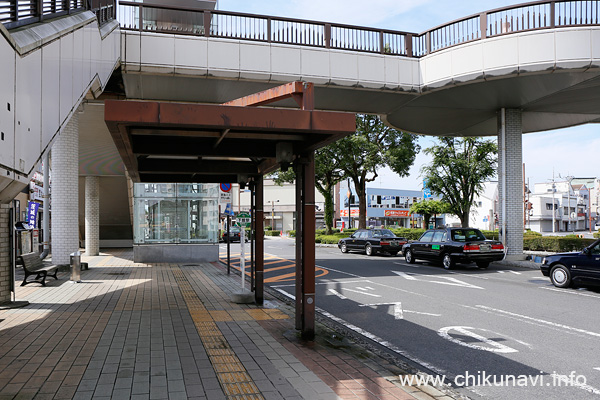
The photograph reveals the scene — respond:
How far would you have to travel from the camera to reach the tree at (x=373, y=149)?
1304 inches

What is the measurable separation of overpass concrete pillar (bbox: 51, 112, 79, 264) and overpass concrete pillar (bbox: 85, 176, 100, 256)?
7698 millimetres

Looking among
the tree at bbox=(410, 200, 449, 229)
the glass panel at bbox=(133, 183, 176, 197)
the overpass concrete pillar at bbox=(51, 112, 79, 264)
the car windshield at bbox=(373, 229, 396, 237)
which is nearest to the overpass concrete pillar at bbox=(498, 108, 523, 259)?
the car windshield at bbox=(373, 229, 396, 237)

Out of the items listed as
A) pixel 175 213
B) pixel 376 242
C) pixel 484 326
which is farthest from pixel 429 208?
pixel 484 326

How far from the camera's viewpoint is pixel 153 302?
10.7 meters

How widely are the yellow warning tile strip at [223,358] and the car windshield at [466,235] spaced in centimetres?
1147

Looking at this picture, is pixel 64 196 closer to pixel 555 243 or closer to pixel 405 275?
pixel 405 275

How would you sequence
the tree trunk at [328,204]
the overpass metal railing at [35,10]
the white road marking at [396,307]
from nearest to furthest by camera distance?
the overpass metal railing at [35,10], the white road marking at [396,307], the tree trunk at [328,204]

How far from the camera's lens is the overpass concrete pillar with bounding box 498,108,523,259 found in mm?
20906

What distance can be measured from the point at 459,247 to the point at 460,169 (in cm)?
1643

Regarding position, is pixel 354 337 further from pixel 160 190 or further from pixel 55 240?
pixel 160 190

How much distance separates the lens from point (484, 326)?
329 inches

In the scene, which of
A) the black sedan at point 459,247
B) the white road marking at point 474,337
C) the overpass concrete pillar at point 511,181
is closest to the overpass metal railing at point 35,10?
the white road marking at point 474,337

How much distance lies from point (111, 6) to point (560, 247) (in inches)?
920

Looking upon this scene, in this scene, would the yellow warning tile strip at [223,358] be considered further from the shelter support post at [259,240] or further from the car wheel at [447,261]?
the car wheel at [447,261]
